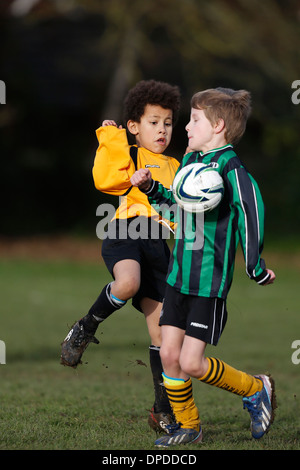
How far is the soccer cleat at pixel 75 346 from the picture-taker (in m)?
5.29

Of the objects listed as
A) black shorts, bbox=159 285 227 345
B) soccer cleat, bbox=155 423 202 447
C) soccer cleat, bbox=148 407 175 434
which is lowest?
soccer cleat, bbox=148 407 175 434

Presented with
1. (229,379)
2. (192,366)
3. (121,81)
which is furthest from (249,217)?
(121,81)

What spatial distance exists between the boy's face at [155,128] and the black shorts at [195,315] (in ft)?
3.59

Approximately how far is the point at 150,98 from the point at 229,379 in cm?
188

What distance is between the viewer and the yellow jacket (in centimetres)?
505

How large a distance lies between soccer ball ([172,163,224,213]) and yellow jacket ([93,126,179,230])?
0.58 m

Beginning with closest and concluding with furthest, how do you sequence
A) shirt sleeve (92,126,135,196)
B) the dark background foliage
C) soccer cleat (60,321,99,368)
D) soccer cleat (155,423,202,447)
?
soccer cleat (155,423,202,447) < shirt sleeve (92,126,135,196) < soccer cleat (60,321,99,368) < the dark background foliage

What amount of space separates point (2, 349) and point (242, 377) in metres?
5.73

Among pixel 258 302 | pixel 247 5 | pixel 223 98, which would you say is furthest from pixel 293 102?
pixel 223 98

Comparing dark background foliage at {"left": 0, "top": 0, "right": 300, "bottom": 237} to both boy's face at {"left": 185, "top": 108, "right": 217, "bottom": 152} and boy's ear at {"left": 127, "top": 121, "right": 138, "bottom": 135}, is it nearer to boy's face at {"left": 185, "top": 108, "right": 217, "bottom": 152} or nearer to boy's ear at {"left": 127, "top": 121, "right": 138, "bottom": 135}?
boy's ear at {"left": 127, "top": 121, "right": 138, "bottom": 135}

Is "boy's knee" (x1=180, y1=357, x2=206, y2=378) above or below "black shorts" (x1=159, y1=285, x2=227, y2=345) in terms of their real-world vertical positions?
below

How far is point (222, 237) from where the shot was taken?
457 cm

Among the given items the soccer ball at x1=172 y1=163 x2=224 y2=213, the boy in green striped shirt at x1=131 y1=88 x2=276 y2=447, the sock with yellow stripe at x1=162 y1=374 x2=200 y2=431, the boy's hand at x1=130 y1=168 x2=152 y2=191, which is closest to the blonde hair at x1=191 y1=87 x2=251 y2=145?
the boy in green striped shirt at x1=131 y1=88 x2=276 y2=447

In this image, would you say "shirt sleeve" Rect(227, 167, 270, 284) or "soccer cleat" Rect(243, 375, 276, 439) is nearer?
"shirt sleeve" Rect(227, 167, 270, 284)
